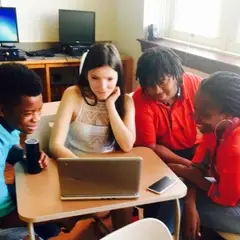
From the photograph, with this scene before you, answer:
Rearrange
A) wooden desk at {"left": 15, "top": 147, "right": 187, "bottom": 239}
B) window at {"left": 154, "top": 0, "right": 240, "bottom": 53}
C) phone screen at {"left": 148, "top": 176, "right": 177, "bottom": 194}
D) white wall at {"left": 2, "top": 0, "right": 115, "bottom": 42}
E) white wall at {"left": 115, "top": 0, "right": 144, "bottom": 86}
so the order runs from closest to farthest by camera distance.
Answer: wooden desk at {"left": 15, "top": 147, "right": 187, "bottom": 239} → phone screen at {"left": 148, "top": 176, "right": 177, "bottom": 194} → window at {"left": 154, "top": 0, "right": 240, "bottom": 53} → white wall at {"left": 115, "top": 0, "right": 144, "bottom": 86} → white wall at {"left": 2, "top": 0, "right": 115, "bottom": 42}

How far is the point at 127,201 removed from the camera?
42.8 inches

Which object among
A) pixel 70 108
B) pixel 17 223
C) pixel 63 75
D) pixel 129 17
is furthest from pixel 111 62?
pixel 63 75

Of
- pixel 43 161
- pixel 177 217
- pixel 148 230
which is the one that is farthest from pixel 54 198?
pixel 177 217

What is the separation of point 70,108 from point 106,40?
2.57 m

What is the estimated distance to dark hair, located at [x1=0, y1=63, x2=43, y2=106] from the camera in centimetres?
118

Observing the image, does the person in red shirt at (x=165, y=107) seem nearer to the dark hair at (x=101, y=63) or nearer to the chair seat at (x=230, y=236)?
the dark hair at (x=101, y=63)

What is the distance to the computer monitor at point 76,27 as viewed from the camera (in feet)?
11.6

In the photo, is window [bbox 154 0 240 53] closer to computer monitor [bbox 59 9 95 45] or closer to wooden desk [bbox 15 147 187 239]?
computer monitor [bbox 59 9 95 45]

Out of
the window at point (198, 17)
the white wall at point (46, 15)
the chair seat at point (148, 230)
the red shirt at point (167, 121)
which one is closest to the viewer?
the chair seat at point (148, 230)

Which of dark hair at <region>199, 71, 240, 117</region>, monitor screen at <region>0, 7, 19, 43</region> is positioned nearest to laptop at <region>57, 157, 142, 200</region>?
dark hair at <region>199, 71, 240, 117</region>

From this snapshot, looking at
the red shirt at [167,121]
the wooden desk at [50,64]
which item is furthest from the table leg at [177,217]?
the wooden desk at [50,64]

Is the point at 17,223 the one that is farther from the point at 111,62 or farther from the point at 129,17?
the point at 129,17

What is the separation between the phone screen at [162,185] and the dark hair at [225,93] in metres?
0.33

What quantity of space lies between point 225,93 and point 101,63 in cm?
55
